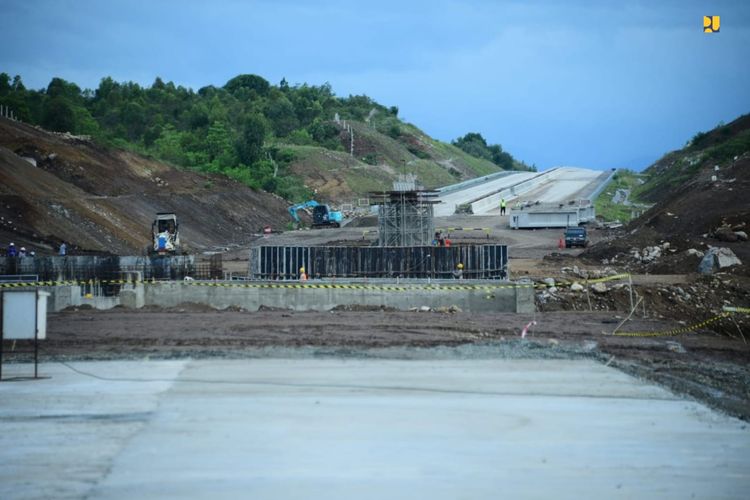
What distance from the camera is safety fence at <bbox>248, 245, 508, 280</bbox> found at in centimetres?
3425

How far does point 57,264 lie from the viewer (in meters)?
32.4

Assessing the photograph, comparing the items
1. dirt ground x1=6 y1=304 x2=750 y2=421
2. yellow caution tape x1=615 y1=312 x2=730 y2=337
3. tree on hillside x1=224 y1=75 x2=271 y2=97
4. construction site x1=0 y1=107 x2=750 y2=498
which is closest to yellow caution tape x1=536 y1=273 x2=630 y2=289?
construction site x1=0 y1=107 x2=750 y2=498

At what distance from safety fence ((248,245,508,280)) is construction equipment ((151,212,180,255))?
7.23 m

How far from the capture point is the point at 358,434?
49.3 feet

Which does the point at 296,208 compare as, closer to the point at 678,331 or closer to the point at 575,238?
the point at 575,238

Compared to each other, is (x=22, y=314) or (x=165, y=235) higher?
(x=165, y=235)

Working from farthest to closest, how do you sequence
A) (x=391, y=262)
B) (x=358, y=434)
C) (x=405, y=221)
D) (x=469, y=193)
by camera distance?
(x=469, y=193), (x=405, y=221), (x=391, y=262), (x=358, y=434)

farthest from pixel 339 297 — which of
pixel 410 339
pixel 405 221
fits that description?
pixel 405 221

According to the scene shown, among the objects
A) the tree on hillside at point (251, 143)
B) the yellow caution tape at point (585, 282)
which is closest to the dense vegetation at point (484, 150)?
the tree on hillside at point (251, 143)

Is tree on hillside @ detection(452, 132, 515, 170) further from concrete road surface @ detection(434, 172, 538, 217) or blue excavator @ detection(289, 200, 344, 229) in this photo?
blue excavator @ detection(289, 200, 344, 229)

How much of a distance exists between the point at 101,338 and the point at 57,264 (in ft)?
33.0

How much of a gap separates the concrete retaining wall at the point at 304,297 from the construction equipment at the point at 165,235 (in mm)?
8331

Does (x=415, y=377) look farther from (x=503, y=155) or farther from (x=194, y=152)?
(x=503, y=155)

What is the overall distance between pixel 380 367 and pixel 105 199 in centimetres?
3970
